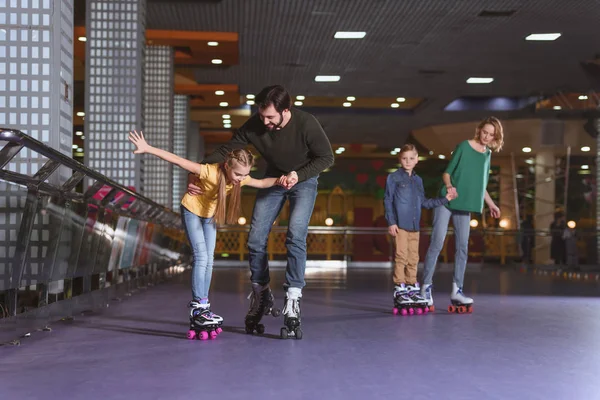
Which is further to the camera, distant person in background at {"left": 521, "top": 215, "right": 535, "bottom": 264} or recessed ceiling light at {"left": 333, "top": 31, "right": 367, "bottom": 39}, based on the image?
distant person in background at {"left": 521, "top": 215, "right": 535, "bottom": 264}

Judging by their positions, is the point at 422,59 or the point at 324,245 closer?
the point at 422,59

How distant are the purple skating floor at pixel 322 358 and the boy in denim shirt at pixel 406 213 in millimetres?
316

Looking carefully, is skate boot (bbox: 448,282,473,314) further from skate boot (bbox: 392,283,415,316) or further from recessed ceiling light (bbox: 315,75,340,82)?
recessed ceiling light (bbox: 315,75,340,82)

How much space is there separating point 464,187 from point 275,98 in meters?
2.68

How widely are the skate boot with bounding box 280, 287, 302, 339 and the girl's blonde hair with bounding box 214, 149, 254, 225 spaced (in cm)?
54

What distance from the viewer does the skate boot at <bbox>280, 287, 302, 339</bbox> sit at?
16.2ft

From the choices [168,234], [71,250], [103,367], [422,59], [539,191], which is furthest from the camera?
[539,191]

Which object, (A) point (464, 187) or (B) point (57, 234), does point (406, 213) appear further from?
(B) point (57, 234)

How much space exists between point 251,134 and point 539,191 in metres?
23.8

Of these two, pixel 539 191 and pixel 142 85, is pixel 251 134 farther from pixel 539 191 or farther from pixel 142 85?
pixel 539 191

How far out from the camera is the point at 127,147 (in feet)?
37.1

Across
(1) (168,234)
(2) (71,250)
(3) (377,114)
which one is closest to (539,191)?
(3) (377,114)

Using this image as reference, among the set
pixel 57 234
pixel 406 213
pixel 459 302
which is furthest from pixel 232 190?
pixel 459 302

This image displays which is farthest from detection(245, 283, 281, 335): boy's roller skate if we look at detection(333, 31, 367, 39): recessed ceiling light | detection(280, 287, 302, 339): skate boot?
detection(333, 31, 367, 39): recessed ceiling light
